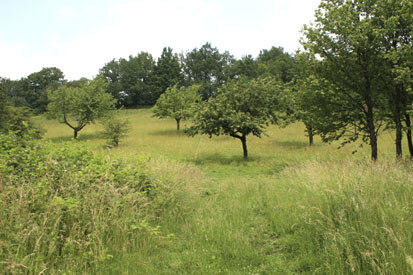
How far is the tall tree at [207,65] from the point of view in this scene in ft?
260

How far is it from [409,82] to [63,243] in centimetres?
→ 1129

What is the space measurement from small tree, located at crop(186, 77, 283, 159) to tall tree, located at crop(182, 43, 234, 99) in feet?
198

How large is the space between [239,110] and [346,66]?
666 cm

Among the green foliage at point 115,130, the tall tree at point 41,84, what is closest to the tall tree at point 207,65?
the tall tree at point 41,84

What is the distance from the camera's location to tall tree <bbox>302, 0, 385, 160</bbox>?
10.9m

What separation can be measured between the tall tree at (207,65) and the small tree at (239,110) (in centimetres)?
6022

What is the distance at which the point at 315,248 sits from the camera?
4.32 metres

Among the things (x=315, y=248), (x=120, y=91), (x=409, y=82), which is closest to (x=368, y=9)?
(x=409, y=82)

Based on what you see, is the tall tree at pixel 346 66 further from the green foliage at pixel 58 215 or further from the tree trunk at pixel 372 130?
the green foliage at pixel 58 215

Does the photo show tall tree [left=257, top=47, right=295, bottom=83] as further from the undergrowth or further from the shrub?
the undergrowth

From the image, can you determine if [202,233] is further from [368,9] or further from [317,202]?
[368,9]

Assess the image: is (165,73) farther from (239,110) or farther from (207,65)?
(239,110)

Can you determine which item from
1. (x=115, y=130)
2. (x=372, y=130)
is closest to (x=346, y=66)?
(x=372, y=130)

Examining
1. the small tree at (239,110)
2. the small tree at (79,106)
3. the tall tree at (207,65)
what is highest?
the tall tree at (207,65)
